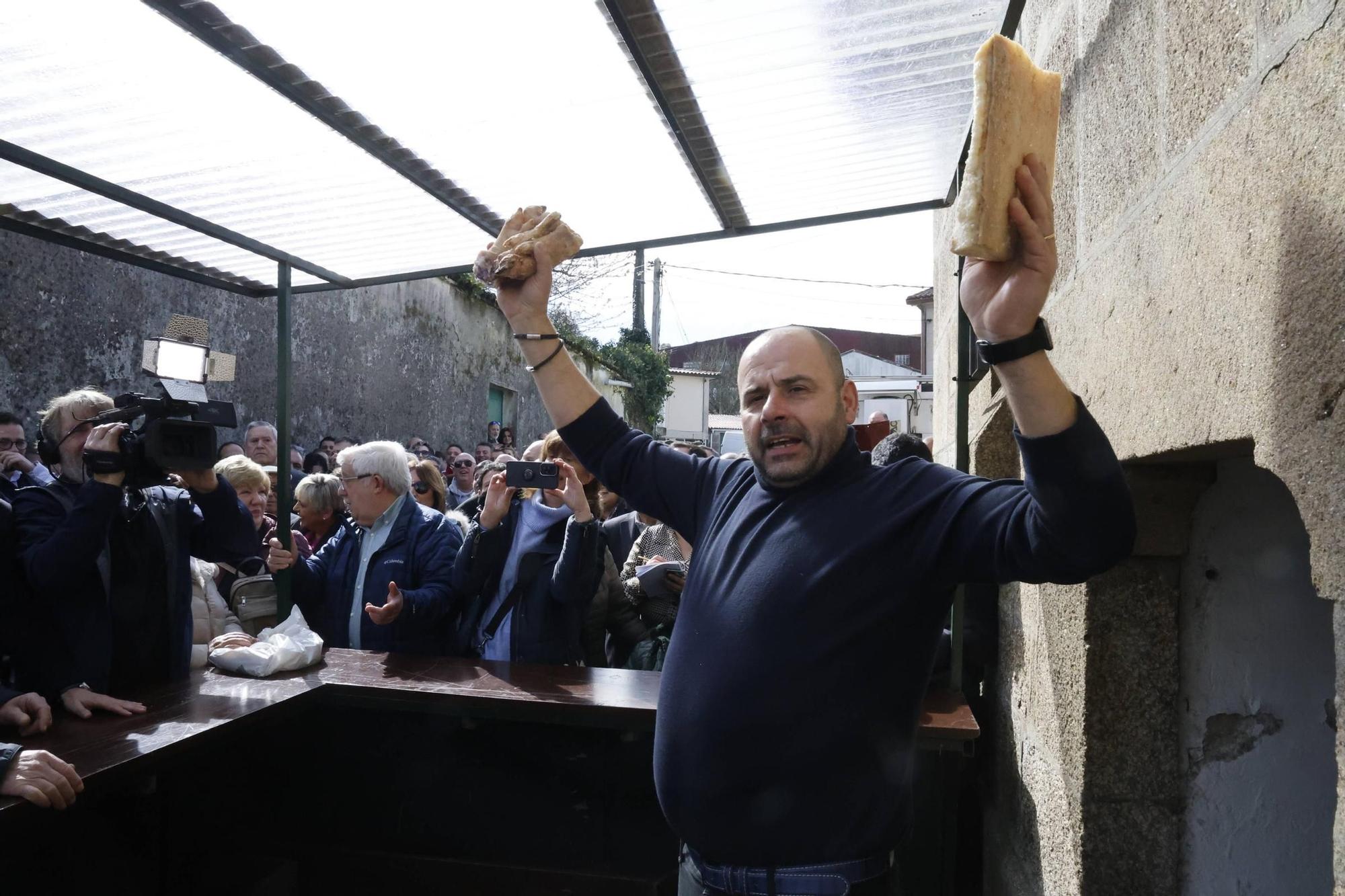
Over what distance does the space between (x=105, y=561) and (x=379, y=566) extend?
103 centimetres

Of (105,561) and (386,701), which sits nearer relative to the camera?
(105,561)

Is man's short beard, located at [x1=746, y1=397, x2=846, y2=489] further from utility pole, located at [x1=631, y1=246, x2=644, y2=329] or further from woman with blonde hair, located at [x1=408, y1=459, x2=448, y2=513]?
utility pole, located at [x1=631, y1=246, x2=644, y2=329]

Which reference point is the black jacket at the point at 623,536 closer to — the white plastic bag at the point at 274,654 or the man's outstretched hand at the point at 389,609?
the man's outstretched hand at the point at 389,609

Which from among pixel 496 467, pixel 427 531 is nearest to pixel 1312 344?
pixel 427 531

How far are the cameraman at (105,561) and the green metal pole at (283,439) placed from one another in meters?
0.53

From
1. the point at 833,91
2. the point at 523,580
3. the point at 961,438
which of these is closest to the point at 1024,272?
the point at 833,91

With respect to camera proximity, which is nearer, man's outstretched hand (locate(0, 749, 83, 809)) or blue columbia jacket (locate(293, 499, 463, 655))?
man's outstretched hand (locate(0, 749, 83, 809))

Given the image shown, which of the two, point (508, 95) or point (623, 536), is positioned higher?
point (508, 95)

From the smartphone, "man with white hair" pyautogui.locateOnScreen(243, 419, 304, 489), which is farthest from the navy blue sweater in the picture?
"man with white hair" pyautogui.locateOnScreen(243, 419, 304, 489)

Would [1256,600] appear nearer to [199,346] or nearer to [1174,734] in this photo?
[1174,734]

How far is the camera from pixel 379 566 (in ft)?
12.0

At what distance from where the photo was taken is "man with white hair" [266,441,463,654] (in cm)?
361

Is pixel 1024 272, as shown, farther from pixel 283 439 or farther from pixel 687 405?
pixel 687 405

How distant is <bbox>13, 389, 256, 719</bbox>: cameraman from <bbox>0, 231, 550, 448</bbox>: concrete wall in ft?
13.7
